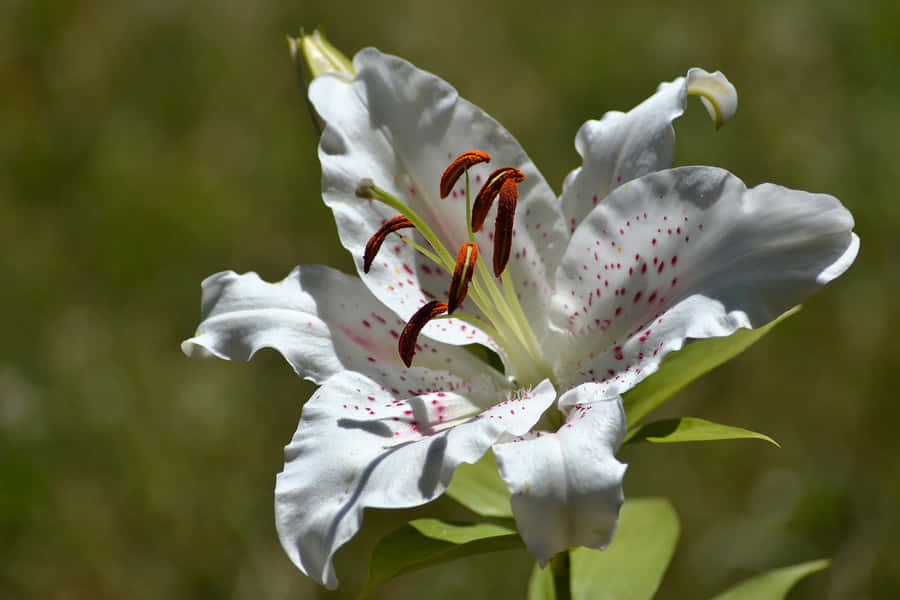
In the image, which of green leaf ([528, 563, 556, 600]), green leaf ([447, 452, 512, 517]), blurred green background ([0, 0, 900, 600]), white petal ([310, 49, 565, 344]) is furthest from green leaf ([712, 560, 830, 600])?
blurred green background ([0, 0, 900, 600])

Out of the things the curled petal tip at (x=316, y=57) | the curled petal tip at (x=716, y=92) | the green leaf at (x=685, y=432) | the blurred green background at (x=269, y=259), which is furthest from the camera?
the blurred green background at (x=269, y=259)

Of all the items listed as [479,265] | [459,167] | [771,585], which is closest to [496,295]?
[479,265]

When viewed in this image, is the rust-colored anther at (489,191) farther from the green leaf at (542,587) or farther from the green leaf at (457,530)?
the green leaf at (542,587)

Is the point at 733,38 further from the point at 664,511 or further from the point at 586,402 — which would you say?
the point at 586,402

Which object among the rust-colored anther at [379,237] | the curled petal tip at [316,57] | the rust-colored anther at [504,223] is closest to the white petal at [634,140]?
the rust-colored anther at [504,223]

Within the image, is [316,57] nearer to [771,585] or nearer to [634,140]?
[634,140]

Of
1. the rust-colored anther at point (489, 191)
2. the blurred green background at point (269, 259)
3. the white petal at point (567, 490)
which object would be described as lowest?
the blurred green background at point (269, 259)
